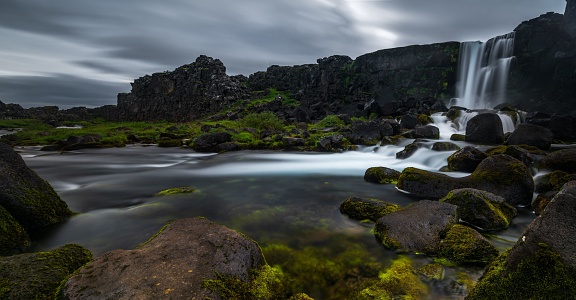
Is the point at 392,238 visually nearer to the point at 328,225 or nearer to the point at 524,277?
the point at 328,225

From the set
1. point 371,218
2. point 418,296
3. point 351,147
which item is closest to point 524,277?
point 418,296

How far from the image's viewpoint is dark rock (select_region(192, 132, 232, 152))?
24.8 m

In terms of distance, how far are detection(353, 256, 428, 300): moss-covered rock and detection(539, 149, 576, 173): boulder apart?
847cm

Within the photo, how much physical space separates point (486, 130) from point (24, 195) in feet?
72.2

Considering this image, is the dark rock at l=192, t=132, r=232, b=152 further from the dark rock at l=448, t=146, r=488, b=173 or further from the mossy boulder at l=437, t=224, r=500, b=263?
the mossy boulder at l=437, t=224, r=500, b=263

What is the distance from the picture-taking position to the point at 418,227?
540cm

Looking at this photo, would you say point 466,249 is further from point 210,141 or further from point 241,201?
point 210,141

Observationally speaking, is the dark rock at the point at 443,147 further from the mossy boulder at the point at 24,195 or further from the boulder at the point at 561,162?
the mossy boulder at the point at 24,195

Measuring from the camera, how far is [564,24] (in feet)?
121

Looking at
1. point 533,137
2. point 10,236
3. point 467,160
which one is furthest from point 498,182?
point 533,137

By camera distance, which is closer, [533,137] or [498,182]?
[498,182]

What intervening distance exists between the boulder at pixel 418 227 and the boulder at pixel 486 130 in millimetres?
15447

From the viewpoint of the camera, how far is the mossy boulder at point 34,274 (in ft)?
10.5

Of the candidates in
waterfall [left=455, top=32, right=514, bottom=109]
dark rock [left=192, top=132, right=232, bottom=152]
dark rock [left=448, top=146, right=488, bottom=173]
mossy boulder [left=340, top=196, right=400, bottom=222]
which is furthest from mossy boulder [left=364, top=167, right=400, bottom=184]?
waterfall [left=455, top=32, right=514, bottom=109]
